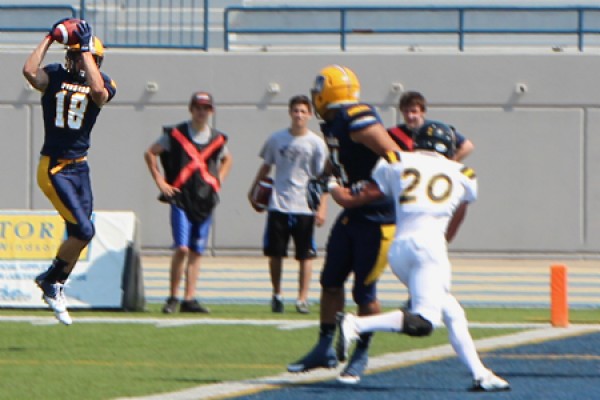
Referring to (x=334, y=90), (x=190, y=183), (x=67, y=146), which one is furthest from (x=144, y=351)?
(x=190, y=183)

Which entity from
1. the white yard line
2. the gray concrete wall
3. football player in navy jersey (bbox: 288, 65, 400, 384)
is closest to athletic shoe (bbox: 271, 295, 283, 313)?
the white yard line

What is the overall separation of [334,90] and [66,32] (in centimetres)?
219

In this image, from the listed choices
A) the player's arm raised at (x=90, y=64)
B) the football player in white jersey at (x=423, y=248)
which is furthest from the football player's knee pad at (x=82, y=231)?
the football player in white jersey at (x=423, y=248)

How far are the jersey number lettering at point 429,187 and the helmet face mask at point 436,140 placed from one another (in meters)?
0.22

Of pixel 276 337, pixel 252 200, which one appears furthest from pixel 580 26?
pixel 276 337

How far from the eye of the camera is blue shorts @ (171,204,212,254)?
1295 cm

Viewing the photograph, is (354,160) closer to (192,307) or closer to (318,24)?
(192,307)

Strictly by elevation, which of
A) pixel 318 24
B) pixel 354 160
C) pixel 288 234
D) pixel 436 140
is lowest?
pixel 288 234

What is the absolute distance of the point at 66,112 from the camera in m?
10.4

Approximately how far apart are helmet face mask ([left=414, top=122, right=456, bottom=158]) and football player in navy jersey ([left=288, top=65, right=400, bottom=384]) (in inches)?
9.1

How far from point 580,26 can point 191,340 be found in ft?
40.3

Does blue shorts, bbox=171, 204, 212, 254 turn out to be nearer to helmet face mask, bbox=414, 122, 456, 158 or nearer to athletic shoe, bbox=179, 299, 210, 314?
athletic shoe, bbox=179, 299, 210, 314

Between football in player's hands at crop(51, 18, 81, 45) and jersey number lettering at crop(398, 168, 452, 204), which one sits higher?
football in player's hands at crop(51, 18, 81, 45)

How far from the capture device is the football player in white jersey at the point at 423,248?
7906mm
